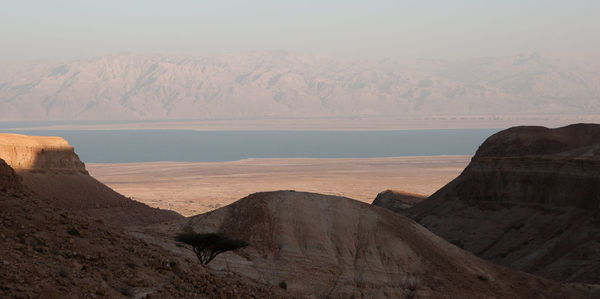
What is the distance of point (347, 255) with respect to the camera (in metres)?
39.5

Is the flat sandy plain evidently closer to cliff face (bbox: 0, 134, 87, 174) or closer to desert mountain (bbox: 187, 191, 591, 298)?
cliff face (bbox: 0, 134, 87, 174)

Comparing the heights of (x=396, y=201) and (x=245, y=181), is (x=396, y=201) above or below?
above

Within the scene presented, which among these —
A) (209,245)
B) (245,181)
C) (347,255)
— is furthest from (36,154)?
(245,181)

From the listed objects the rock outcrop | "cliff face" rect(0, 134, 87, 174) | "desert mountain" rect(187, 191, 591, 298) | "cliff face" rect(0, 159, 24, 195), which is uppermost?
"cliff face" rect(0, 159, 24, 195)

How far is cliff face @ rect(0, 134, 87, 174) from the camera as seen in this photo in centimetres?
6594

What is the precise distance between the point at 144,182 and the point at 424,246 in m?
120

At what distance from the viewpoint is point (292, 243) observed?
130 feet

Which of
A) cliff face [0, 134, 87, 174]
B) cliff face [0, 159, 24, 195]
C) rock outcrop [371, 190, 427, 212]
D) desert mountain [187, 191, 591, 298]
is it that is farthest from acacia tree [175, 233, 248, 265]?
rock outcrop [371, 190, 427, 212]

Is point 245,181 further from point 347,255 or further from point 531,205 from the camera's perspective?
point 347,255

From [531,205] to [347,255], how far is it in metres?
31.9

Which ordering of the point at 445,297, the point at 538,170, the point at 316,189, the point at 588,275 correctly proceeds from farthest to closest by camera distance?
1. the point at 316,189
2. the point at 538,170
3. the point at 588,275
4. the point at 445,297

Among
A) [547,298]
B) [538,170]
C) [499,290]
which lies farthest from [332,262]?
[538,170]

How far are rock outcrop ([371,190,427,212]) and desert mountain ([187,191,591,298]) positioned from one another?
4538cm

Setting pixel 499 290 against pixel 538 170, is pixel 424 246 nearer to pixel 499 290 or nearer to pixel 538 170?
pixel 499 290
